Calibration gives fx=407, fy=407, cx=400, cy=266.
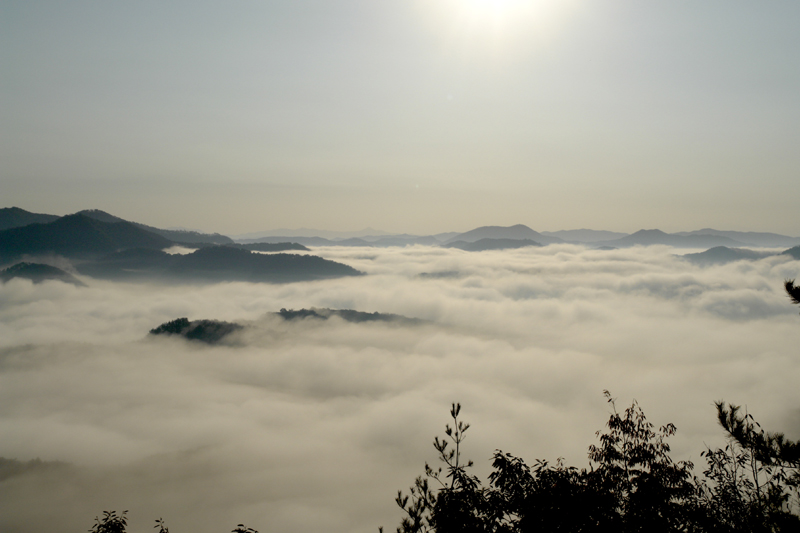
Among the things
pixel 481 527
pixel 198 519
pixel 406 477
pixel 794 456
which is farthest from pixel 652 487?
pixel 198 519

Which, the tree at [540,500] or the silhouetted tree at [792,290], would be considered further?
the tree at [540,500]

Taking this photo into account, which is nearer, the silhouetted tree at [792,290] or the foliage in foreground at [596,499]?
the silhouetted tree at [792,290]

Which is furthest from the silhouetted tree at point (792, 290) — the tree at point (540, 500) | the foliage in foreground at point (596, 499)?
the tree at point (540, 500)

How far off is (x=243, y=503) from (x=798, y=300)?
153852 mm

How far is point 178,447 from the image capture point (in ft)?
520

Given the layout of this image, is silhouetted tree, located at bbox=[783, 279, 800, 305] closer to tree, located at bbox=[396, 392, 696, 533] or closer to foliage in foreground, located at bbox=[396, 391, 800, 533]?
foliage in foreground, located at bbox=[396, 391, 800, 533]

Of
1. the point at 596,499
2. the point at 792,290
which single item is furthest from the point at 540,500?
the point at 792,290

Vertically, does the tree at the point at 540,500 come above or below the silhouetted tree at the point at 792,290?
below

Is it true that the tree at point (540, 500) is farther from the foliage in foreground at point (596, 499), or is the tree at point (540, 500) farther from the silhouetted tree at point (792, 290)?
the silhouetted tree at point (792, 290)

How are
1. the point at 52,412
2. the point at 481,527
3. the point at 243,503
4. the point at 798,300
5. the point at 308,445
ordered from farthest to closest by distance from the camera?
the point at 52,412 → the point at 308,445 → the point at 243,503 → the point at 481,527 → the point at 798,300

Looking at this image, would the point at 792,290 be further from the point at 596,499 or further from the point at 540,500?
the point at 540,500

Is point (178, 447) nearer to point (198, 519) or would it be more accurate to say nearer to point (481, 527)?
point (198, 519)

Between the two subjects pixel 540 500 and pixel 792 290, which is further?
pixel 540 500

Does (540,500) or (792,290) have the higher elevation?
(792,290)
